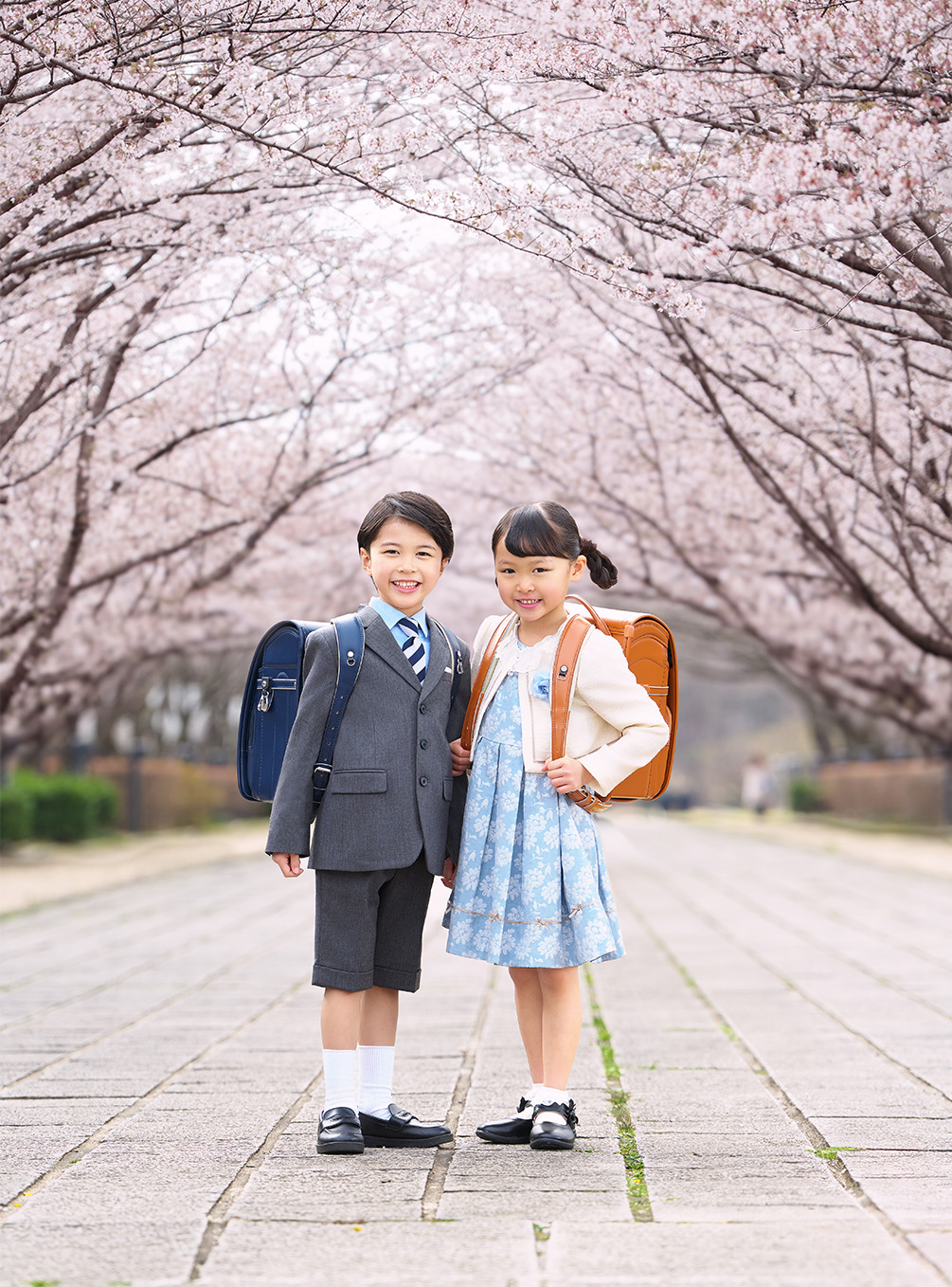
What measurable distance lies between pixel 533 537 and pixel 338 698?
2.13 feet

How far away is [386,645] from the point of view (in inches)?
142

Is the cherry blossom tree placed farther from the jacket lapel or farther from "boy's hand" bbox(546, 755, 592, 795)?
"boy's hand" bbox(546, 755, 592, 795)

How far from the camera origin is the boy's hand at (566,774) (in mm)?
3434

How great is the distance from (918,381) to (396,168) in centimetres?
365

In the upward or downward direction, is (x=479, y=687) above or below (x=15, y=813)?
above

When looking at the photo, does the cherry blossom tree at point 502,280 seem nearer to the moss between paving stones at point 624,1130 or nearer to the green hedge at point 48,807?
the moss between paving stones at point 624,1130

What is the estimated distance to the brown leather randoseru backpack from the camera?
11.6 ft

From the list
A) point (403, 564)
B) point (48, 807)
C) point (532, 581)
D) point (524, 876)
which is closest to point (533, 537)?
point (532, 581)

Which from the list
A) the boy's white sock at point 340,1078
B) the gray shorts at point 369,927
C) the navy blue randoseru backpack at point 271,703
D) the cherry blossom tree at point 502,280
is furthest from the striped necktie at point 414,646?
the cherry blossom tree at point 502,280

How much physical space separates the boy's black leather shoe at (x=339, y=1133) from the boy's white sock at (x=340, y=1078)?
19 millimetres

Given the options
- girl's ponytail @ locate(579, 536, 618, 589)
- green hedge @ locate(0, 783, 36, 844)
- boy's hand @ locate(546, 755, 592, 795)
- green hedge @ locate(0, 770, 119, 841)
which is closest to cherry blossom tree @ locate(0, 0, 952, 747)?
girl's ponytail @ locate(579, 536, 618, 589)

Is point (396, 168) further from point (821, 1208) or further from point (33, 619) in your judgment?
point (33, 619)

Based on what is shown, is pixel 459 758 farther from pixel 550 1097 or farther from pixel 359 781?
pixel 550 1097

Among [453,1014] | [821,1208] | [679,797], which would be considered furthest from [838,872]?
[679,797]
